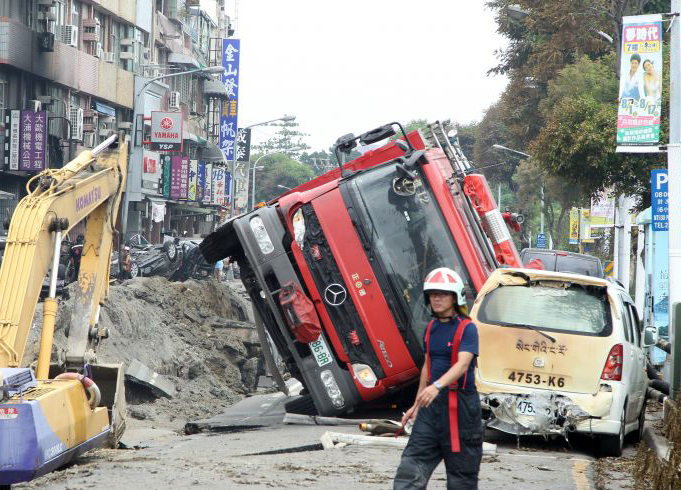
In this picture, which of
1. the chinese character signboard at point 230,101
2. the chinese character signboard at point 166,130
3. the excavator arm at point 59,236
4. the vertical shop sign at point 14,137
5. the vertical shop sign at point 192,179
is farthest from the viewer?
the chinese character signboard at point 230,101

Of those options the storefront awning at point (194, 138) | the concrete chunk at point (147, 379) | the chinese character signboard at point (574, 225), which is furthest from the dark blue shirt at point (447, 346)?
the storefront awning at point (194, 138)

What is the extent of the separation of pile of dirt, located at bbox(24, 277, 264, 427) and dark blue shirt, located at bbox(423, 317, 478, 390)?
9953mm

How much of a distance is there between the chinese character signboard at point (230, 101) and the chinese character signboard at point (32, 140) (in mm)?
34075

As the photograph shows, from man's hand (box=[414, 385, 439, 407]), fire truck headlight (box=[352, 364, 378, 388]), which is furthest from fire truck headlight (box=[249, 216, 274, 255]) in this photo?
man's hand (box=[414, 385, 439, 407])

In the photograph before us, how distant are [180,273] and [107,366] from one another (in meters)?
27.9

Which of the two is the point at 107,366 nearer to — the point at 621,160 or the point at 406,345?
the point at 406,345

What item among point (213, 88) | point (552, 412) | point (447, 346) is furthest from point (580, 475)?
point (213, 88)

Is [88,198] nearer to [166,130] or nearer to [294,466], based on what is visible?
[294,466]

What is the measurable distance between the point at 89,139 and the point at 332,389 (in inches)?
1506

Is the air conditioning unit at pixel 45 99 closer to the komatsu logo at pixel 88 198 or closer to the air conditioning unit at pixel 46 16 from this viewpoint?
the air conditioning unit at pixel 46 16

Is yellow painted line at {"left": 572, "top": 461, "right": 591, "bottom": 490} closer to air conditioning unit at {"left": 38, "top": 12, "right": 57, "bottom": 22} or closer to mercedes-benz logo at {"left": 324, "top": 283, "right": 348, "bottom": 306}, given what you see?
mercedes-benz logo at {"left": 324, "top": 283, "right": 348, "bottom": 306}

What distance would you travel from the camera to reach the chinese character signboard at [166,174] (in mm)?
59438

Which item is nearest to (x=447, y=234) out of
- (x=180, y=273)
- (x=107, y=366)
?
(x=107, y=366)

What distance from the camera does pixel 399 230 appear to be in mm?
13289
